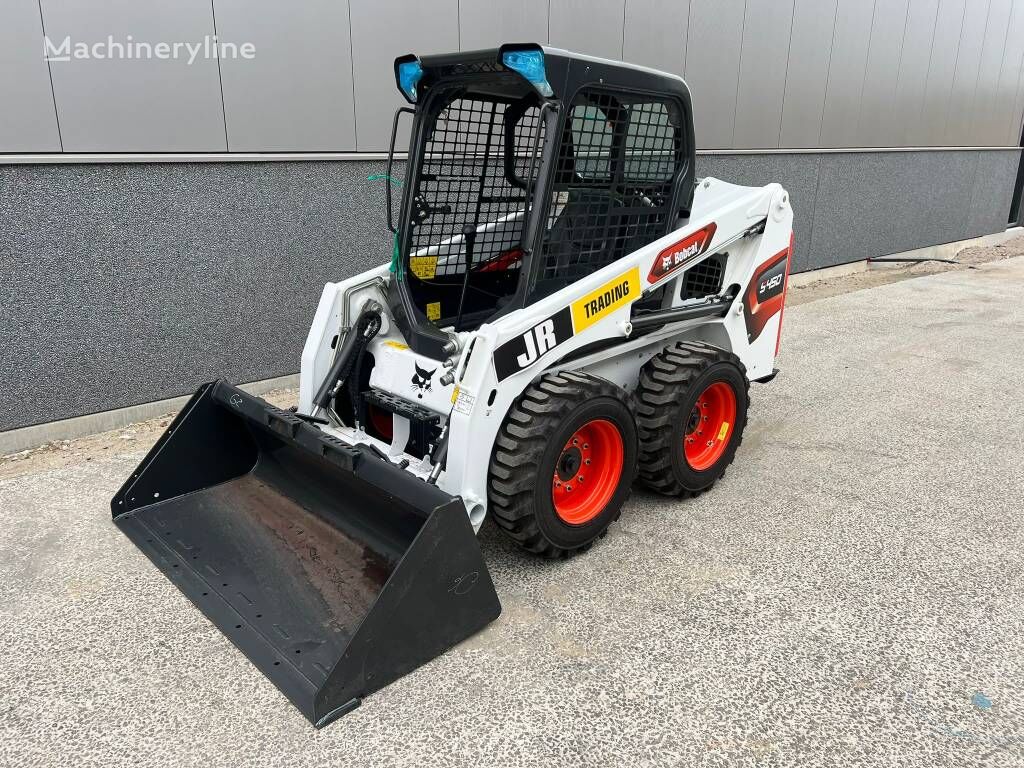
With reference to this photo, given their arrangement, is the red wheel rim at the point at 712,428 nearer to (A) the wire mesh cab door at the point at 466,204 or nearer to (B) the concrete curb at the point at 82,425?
(A) the wire mesh cab door at the point at 466,204

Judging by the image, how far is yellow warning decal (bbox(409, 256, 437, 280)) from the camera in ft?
12.0

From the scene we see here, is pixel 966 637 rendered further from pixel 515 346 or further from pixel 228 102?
pixel 228 102

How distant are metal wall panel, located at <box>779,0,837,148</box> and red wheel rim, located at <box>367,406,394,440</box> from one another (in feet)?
23.0

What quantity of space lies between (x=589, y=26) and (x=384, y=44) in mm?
2179

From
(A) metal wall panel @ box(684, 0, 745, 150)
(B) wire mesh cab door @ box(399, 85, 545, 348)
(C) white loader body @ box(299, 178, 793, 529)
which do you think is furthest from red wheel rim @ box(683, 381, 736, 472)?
(A) metal wall panel @ box(684, 0, 745, 150)

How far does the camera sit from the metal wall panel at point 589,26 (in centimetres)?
622

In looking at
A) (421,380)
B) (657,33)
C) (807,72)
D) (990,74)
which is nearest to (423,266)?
(421,380)

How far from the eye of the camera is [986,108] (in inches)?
470

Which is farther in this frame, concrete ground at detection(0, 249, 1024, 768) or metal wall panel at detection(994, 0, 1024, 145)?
metal wall panel at detection(994, 0, 1024, 145)

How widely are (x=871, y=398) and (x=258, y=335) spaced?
4.50 meters

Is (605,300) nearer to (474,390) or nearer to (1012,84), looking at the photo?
(474,390)

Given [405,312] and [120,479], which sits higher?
[405,312]

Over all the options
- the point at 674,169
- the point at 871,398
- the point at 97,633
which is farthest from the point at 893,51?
the point at 97,633

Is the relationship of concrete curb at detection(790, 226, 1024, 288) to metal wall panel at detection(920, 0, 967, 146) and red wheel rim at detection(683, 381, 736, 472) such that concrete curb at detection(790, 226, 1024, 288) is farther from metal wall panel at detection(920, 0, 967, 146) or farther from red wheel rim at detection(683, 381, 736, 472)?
red wheel rim at detection(683, 381, 736, 472)
